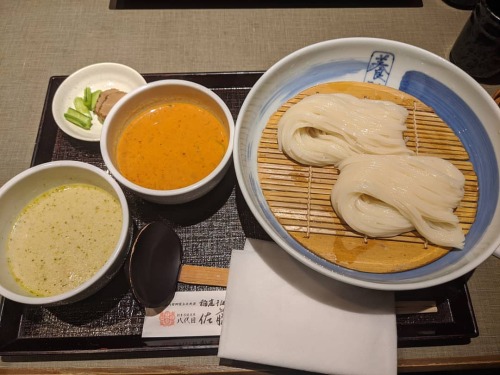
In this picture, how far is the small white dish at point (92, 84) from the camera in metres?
1.91

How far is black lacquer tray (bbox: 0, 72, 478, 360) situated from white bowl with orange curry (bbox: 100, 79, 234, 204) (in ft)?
0.51

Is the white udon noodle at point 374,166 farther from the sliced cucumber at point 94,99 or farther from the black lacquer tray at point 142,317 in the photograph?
the sliced cucumber at point 94,99

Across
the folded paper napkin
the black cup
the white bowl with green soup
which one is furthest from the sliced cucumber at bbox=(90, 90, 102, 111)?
the black cup

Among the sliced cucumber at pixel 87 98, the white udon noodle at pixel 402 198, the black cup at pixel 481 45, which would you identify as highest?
the black cup at pixel 481 45

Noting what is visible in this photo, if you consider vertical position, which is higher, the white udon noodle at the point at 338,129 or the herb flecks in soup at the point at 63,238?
the white udon noodle at the point at 338,129

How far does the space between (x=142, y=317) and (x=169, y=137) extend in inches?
31.0

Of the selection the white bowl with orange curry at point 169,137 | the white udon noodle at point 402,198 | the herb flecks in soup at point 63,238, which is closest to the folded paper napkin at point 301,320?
the white udon noodle at point 402,198

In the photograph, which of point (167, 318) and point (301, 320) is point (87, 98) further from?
point (301, 320)

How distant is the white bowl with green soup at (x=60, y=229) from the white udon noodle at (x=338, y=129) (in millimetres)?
773

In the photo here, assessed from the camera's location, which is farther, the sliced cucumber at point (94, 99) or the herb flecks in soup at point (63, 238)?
the sliced cucumber at point (94, 99)

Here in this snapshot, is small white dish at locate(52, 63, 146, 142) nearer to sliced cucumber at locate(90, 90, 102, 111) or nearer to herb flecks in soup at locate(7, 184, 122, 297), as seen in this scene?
sliced cucumber at locate(90, 90, 102, 111)

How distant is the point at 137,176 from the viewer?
164cm

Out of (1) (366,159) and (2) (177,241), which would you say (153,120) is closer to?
(2) (177,241)

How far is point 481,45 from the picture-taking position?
195 cm
